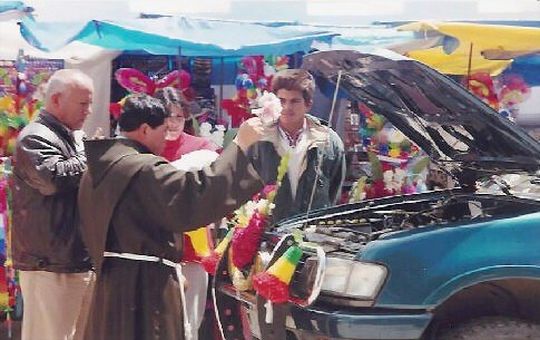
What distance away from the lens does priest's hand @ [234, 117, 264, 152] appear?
10.3 ft

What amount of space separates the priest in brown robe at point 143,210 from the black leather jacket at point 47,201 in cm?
59

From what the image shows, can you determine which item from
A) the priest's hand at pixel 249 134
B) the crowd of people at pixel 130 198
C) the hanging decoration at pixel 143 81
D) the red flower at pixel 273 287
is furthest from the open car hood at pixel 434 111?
the hanging decoration at pixel 143 81

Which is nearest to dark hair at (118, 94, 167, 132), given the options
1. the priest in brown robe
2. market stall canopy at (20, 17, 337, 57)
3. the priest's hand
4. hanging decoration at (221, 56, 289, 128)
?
the priest in brown robe

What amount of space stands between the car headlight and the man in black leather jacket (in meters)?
1.42

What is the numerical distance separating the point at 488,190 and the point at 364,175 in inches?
111

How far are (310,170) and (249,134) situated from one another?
1801 millimetres

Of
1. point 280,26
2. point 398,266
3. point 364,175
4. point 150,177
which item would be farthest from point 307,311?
point 280,26

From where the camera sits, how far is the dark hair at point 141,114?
3.30 m

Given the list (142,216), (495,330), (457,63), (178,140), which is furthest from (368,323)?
(457,63)

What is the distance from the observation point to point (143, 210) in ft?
10.4

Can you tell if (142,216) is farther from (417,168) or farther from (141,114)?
(417,168)

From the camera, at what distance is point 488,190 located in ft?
14.8

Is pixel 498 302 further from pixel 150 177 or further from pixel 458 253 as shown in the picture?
pixel 150 177

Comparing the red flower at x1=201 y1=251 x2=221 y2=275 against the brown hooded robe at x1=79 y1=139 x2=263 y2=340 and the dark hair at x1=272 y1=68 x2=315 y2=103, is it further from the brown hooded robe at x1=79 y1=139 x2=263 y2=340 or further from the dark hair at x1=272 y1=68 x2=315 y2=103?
the dark hair at x1=272 y1=68 x2=315 y2=103
